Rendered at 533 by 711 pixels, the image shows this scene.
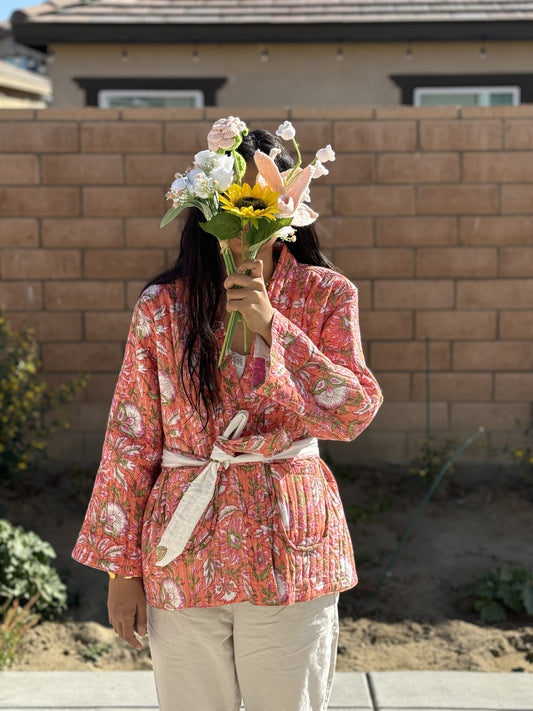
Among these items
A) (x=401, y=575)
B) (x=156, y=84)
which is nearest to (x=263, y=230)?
(x=401, y=575)

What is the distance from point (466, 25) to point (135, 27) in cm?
299

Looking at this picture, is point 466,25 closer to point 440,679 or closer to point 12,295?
point 12,295

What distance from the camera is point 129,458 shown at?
214 cm

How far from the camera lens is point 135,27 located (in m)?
8.90

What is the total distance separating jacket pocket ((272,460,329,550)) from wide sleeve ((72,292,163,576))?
298mm

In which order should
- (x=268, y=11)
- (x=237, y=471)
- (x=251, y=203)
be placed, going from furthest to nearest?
(x=268, y=11)
(x=237, y=471)
(x=251, y=203)

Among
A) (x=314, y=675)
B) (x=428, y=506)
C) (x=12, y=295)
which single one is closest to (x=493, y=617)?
(x=428, y=506)

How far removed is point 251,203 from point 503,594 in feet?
9.32

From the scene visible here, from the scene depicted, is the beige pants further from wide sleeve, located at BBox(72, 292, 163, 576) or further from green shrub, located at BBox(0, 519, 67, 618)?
green shrub, located at BBox(0, 519, 67, 618)

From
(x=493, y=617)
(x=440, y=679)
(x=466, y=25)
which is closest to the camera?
(x=440, y=679)

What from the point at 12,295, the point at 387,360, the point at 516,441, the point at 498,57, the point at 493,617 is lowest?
the point at 493,617

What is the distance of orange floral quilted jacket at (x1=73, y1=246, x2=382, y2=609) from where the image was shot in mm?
2061

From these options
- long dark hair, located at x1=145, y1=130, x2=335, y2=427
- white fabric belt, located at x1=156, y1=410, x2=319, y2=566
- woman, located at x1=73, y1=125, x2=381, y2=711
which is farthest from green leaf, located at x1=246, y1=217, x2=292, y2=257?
white fabric belt, located at x1=156, y1=410, x2=319, y2=566

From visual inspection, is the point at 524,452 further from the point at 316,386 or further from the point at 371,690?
the point at 316,386
